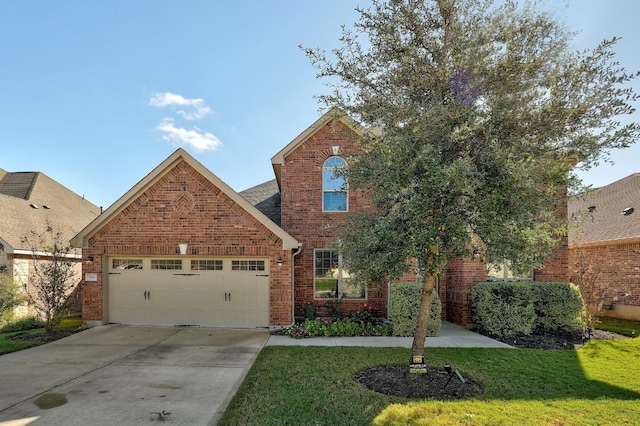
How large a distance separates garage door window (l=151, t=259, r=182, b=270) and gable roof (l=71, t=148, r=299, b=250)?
1.96m

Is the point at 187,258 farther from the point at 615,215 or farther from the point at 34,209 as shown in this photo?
the point at 615,215

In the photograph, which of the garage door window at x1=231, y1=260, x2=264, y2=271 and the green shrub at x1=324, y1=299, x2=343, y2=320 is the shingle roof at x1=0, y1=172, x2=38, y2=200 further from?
the green shrub at x1=324, y1=299, x2=343, y2=320

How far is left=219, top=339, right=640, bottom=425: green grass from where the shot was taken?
5055 mm

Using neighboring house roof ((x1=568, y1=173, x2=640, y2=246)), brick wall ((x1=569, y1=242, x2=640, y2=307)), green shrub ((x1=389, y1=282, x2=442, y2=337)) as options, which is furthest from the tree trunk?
→ brick wall ((x1=569, y1=242, x2=640, y2=307))

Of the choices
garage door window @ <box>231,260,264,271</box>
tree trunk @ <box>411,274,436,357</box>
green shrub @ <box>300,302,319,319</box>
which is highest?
garage door window @ <box>231,260,264,271</box>

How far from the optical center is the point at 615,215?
15875 mm

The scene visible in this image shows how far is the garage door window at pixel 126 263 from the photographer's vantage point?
1167 cm

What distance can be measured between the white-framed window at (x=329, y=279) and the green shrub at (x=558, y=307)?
17.7ft

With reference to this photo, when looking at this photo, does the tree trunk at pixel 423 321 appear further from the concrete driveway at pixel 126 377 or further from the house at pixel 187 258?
the house at pixel 187 258

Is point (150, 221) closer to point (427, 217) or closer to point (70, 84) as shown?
point (70, 84)

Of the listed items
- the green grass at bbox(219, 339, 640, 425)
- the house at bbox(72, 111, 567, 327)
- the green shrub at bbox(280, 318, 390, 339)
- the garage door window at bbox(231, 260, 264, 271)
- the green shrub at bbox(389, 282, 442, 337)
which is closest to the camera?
the green grass at bbox(219, 339, 640, 425)

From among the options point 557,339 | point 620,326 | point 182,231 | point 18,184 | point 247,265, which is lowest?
point 620,326

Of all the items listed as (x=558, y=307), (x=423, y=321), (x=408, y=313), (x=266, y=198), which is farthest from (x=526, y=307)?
(x=266, y=198)

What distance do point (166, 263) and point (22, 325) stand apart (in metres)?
5.24
